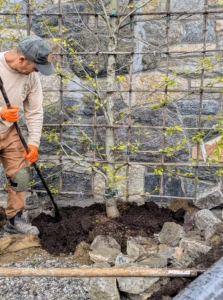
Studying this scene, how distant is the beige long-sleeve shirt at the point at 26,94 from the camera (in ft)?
10.9

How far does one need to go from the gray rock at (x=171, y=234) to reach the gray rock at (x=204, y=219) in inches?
9.4

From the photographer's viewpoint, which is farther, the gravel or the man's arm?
the man's arm

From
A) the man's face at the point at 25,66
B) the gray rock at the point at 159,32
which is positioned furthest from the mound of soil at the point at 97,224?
the gray rock at the point at 159,32

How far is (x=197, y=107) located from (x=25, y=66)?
1.57 meters

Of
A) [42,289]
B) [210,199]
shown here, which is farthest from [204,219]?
[42,289]

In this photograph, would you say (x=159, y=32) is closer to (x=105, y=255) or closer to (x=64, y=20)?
(x=64, y=20)

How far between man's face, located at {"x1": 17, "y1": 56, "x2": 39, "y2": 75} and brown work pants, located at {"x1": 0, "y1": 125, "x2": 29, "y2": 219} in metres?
0.48

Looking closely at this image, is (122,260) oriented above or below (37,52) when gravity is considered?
below

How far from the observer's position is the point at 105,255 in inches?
123

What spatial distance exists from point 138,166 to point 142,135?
11.1 inches

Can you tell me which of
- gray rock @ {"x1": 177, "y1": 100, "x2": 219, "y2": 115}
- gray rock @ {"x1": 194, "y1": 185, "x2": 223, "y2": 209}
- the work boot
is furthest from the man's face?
gray rock @ {"x1": 194, "y1": 185, "x2": 223, "y2": 209}

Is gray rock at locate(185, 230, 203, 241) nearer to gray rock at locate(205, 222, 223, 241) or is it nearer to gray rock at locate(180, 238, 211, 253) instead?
gray rock at locate(205, 222, 223, 241)

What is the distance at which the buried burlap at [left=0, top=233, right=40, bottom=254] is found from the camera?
11.2 ft

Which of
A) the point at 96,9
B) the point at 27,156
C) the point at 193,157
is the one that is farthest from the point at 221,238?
the point at 96,9
